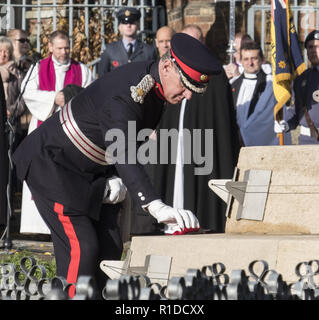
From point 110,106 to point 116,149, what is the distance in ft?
0.79

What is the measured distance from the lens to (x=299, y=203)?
4762 millimetres

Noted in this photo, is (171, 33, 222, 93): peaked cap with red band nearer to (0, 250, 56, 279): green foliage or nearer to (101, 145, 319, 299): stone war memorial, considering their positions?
(101, 145, 319, 299): stone war memorial

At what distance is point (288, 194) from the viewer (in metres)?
4.82

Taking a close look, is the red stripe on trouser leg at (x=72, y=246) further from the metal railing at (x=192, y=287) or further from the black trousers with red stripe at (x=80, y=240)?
the metal railing at (x=192, y=287)

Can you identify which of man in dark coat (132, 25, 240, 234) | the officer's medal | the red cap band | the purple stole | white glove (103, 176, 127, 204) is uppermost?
the red cap band

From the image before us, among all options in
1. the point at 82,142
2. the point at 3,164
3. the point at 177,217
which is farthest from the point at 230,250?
the point at 3,164

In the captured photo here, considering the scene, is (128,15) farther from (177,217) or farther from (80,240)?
(177,217)

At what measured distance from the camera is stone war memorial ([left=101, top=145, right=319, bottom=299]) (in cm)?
411

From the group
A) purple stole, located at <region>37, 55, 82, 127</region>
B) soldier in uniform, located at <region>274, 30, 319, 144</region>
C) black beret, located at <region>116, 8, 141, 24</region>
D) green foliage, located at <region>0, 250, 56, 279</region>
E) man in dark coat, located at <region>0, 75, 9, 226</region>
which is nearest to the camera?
green foliage, located at <region>0, 250, 56, 279</region>

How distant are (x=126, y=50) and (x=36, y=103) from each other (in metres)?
1.17

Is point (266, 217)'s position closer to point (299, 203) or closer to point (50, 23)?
point (299, 203)

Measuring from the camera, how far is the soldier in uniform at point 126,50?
990 centimetres

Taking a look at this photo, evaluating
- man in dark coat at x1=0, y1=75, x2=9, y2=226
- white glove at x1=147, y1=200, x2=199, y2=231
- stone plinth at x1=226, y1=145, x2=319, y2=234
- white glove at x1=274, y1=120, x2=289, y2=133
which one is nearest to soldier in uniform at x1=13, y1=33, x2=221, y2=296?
white glove at x1=147, y1=200, x2=199, y2=231
